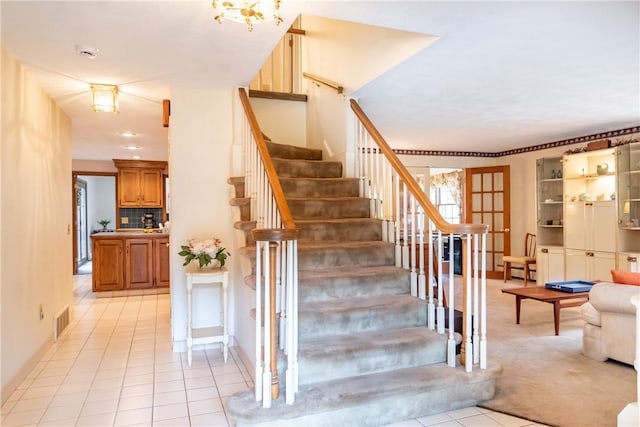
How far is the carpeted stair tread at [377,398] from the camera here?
2293 mm

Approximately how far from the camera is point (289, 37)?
5934 millimetres

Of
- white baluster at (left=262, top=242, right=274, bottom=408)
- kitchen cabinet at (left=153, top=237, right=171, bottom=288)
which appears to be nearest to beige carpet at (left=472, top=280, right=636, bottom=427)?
white baluster at (left=262, top=242, right=274, bottom=408)

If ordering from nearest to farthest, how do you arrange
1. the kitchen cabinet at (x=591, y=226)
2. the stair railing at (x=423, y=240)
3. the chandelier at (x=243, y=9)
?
the chandelier at (x=243, y=9), the stair railing at (x=423, y=240), the kitchen cabinet at (x=591, y=226)

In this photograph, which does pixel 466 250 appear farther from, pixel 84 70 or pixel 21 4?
pixel 84 70

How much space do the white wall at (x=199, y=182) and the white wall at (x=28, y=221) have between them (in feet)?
3.72

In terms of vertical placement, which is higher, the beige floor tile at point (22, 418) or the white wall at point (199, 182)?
the white wall at point (199, 182)

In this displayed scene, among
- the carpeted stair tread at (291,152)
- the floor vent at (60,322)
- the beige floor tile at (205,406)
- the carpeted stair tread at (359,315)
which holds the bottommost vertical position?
the beige floor tile at (205,406)

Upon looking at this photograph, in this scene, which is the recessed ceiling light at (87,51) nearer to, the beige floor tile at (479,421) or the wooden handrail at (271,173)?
the wooden handrail at (271,173)

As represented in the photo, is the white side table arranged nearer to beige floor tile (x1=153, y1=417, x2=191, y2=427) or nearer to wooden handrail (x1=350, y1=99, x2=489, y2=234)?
beige floor tile (x1=153, y1=417, x2=191, y2=427)

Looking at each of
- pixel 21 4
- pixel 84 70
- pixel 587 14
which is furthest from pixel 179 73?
pixel 587 14

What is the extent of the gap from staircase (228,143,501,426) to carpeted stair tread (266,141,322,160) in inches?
36.0

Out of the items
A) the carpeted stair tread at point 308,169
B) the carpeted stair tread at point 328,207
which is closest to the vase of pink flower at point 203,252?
the carpeted stair tread at point 328,207

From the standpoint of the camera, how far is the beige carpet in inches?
102

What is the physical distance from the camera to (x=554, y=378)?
3146 mm
